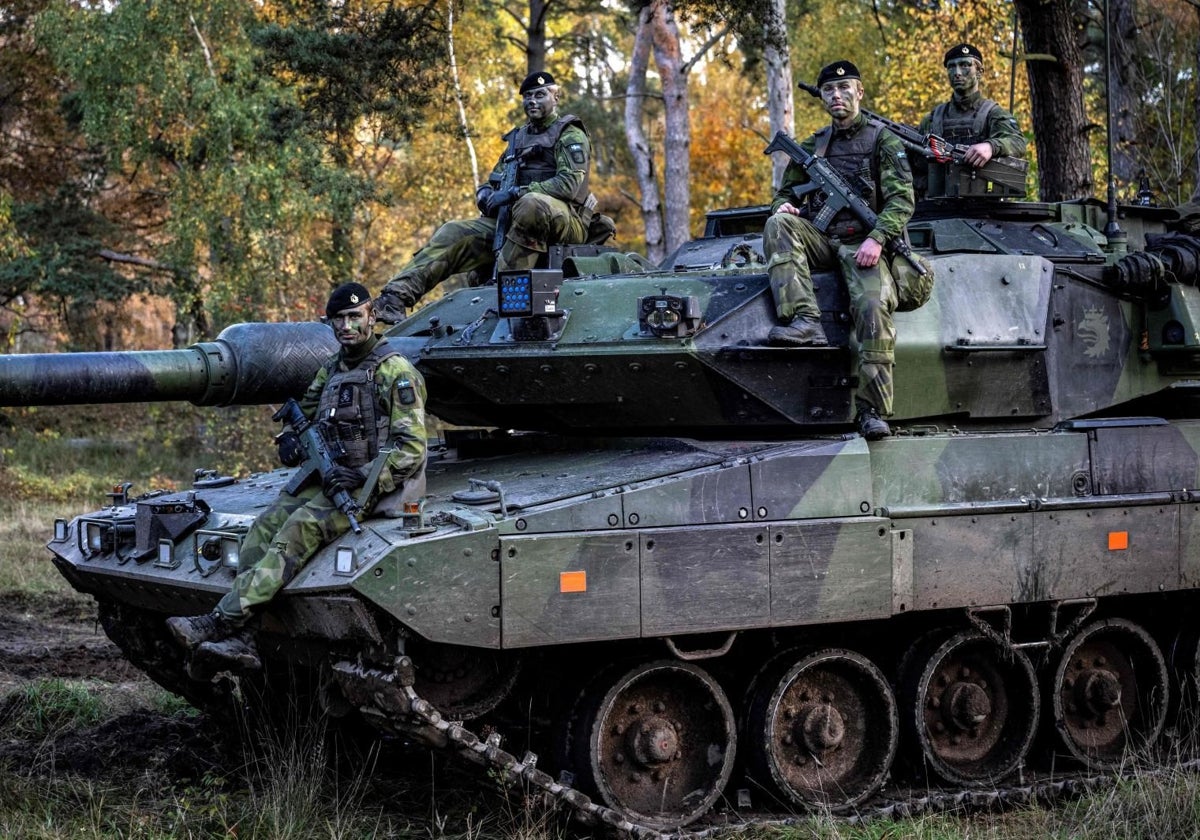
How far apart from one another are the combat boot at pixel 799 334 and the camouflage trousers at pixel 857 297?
1.5 inches

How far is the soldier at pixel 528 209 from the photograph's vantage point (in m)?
9.91

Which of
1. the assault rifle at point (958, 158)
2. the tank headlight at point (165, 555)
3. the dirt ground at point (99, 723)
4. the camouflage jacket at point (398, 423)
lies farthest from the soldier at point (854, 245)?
the dirt ground at point (99, 723)

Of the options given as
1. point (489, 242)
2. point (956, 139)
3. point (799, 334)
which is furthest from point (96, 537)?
point (956, 139)

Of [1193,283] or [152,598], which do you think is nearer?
[152,598]

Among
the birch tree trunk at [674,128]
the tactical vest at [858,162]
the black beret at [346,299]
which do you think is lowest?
the black beret at [346,299]

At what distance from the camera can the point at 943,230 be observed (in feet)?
31.6

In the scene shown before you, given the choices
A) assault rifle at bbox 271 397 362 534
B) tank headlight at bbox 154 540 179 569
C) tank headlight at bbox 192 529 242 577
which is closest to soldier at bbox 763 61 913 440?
assault rifle at bbox 271 397 362 534

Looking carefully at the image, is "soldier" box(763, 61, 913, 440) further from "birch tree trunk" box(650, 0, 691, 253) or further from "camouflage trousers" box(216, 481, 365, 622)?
"birch tree trunk" box(650, 0, 691, 253)

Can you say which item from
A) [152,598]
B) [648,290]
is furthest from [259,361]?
[648,290]

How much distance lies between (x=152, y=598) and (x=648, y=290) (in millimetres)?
3181

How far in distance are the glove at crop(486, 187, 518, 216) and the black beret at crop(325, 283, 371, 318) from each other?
2.29 m

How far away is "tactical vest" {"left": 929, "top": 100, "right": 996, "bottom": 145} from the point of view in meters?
10.4

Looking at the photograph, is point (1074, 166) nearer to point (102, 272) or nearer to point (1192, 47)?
point (1192, 47)

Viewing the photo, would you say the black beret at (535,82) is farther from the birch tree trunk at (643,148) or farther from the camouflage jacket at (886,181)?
the birch tree trunk at (643,148)
